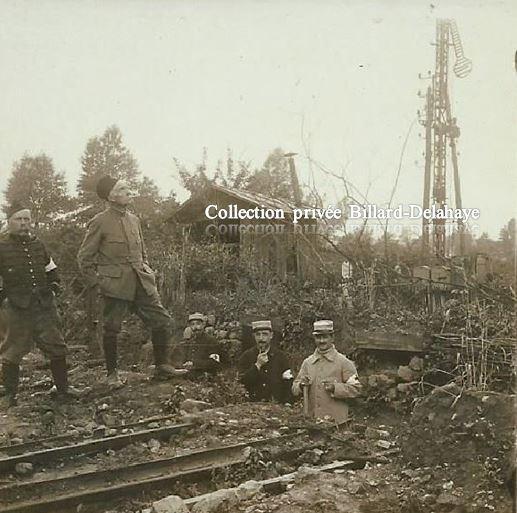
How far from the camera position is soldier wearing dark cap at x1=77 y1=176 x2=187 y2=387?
3.98 m

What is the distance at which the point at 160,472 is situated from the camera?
3.38 meters

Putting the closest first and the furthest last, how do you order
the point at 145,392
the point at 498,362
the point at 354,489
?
the point at 354,489 → the point at 498,362 → the point at 145,392

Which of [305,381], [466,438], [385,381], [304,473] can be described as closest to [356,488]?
[304,473]

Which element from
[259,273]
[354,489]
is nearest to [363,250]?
[259,273]

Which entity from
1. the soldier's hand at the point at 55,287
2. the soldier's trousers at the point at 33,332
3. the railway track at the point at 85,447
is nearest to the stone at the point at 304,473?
the railway track at the point at 85,447

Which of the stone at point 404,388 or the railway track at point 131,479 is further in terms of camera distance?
the stone at point 404,388

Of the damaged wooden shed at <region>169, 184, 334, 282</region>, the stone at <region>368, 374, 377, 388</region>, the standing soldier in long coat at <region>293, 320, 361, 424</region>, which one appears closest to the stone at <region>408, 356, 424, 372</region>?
the stone at <region>368, 374, 377, 388</region>

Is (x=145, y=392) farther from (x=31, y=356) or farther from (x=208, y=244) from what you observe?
(x=208, y=244)

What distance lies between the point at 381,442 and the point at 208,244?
173 centimetres

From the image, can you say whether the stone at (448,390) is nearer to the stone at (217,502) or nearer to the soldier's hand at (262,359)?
the soldier's hand at (262,359)

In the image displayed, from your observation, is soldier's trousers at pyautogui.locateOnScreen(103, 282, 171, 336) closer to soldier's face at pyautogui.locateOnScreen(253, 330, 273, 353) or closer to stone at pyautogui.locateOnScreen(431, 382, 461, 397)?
soldier's face at pyautogui.locateOnScreen(253, 330, 273, 353)

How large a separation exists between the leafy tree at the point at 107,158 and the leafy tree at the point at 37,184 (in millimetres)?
150

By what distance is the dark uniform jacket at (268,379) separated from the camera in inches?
162

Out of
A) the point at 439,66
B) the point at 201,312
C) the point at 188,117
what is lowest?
the point at 201,312
